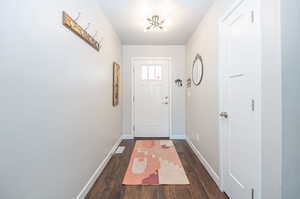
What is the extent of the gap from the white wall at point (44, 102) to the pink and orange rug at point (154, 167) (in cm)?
64

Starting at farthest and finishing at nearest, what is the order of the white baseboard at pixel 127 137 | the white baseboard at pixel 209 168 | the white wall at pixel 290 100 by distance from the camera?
the white baseboard at pixel 127 137
the white baseboard at pixel 209 168
the white wall at pixel 290 100

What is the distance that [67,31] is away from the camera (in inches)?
53.9

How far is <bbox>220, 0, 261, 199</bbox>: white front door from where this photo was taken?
1.28 metres

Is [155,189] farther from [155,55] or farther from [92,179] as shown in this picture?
[155,55]

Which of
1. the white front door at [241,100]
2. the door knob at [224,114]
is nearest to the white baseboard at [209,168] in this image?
the white front door at [241,100]

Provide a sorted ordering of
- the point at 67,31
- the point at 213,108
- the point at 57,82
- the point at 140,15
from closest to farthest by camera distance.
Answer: the point at 57,82, the point at 67,31, the point at 213,108, the point at 140,15

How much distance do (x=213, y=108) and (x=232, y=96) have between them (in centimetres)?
48

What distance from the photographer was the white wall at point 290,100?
3.22ft

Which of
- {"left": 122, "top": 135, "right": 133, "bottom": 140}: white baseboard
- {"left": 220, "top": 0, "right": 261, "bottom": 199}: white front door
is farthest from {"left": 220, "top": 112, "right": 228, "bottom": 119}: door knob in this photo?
{"left": 122, "top": 135, "right": 133, "bottom": 140}: white baseboard

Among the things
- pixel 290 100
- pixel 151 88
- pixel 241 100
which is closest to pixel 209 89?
pixel 241 100

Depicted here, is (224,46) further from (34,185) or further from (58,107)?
(34,185)

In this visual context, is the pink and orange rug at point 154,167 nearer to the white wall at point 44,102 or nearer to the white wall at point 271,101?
the white wall at point 44,102

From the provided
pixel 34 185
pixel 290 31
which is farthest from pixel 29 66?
pixel 290 31

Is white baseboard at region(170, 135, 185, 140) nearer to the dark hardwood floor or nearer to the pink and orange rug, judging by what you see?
the pink and orange rug
